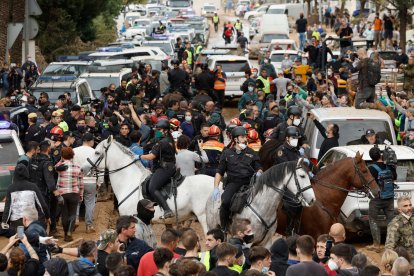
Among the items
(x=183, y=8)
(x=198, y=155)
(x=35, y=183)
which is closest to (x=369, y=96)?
(x=198, y=155)

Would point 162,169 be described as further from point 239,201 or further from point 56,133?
point 56,133

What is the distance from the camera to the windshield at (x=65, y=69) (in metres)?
35.6

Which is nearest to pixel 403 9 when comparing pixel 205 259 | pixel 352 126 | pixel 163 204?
pixel 352 126

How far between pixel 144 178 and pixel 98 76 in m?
15.5

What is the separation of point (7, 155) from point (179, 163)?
3.46 metres

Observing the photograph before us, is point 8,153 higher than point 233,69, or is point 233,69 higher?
point 8,153

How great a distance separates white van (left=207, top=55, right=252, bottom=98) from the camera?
130 ft

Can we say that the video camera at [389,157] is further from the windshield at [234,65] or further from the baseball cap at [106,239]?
the windshield at [234,65]

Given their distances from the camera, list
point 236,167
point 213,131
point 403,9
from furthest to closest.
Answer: point 403,9
point 213,131
point 236,167

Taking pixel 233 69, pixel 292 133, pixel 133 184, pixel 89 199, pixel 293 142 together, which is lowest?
pixel 89 199

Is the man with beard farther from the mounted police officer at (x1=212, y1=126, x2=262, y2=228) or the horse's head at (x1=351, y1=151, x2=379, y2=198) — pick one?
the horse's head at (x1=351, y1=151, x2=379, y2=198)

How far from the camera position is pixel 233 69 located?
3997 cm

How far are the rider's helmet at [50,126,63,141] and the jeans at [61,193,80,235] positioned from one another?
1.39 m

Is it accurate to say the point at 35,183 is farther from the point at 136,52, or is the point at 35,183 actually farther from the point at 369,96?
the point at 136,52
